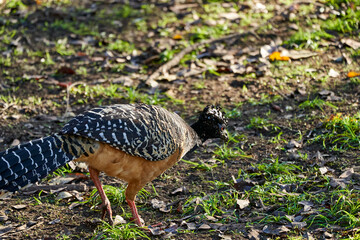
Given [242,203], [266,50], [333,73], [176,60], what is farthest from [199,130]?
[266,50]

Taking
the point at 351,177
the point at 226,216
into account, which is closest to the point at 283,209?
the point at 226,216

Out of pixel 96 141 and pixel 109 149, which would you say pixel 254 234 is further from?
pixel 96 141

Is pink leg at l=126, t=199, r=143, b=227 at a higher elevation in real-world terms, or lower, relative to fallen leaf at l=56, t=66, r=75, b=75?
lower

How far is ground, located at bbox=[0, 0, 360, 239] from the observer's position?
457 centimetres

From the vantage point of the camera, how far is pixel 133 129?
4516mm

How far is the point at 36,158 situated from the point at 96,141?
0.53m

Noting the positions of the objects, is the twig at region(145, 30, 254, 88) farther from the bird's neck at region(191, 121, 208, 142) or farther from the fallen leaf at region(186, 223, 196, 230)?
the fallen leaf at region(186, 223, 196, 230)

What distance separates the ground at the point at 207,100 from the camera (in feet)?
15.0

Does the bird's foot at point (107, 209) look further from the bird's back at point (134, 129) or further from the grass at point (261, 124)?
the grass at point (261, 124)

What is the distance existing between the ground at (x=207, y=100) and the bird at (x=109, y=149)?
0.46m

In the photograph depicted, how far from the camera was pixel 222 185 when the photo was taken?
5.17 metres

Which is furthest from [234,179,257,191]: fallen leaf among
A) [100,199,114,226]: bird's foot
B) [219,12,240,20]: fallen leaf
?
[219,12,240,20]: fallen leaf

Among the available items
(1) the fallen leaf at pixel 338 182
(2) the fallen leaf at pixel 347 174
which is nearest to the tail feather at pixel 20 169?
(1) the fallen leaf at pixel 338 182

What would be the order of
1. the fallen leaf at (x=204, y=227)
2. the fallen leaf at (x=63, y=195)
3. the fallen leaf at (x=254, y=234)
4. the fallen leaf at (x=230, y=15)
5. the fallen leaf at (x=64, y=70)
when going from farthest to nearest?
the fallen leaf at (x=230, y=15)
the fallen leaf at (x=64, y=70)
the fallen leaf at (x=63, y=195)
the fallen leaf at (x=204, y=227)
the fallen leaf at (x=254, y=234)
